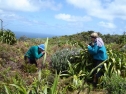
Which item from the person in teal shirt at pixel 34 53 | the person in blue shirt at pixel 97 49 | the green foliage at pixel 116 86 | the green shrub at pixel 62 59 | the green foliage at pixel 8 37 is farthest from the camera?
the green foliage at pixel 8 37

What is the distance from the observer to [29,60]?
383 inches

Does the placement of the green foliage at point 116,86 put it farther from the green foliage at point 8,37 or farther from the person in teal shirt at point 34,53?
the green foliage at point 8,37

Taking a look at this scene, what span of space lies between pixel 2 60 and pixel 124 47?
567cm

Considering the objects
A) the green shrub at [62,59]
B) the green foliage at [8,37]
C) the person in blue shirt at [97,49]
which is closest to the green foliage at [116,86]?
the person in blue shirt at [97,49]

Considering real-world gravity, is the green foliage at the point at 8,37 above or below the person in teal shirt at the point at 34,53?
→ above

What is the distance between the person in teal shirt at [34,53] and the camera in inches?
361

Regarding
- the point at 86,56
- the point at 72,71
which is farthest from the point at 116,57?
the point at 72,71

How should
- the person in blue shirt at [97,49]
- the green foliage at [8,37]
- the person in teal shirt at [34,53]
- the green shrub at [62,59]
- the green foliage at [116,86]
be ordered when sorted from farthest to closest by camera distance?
the green foliage at [8,37] < the green shrub at [62,59] < the person in teal shirt at [34,53] < the person in blue shirt at [97,49] < the green foliage at [116,86]

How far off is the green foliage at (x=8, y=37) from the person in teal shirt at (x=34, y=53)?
567 cm

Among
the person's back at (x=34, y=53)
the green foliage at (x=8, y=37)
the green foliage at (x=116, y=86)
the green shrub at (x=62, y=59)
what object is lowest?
the green foliage at (x=116, y=86)

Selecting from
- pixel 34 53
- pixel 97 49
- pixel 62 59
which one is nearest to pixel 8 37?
pixel 62 59

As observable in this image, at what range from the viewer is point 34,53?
9.33m

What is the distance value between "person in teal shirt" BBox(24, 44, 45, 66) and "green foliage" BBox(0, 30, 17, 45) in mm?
5675

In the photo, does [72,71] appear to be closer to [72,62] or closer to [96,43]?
[72,62]
